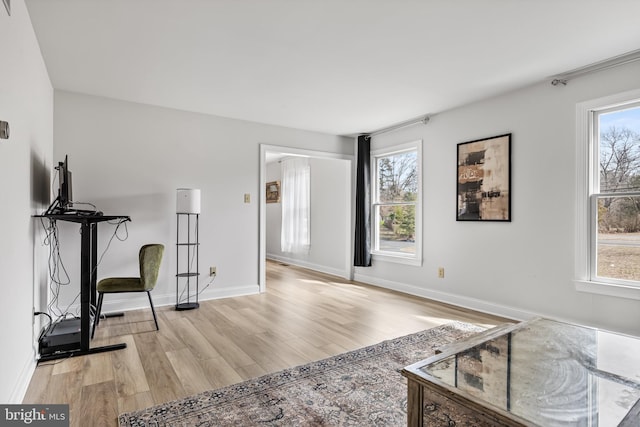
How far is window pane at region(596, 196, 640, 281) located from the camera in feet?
9.41

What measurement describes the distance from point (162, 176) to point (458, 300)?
150 inches

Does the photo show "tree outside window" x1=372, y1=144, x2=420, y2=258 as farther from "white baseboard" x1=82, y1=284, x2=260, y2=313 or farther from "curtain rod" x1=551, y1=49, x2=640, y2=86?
"white baseboard" x1=82, y1=284, x2=260, y2=313

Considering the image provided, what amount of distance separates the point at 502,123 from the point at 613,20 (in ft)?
4.72

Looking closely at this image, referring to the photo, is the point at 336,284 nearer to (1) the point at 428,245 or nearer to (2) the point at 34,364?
(1) the point at 428,245

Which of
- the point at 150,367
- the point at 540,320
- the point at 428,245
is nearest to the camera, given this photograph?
the point at 540,320

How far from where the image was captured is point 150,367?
8.08 ft

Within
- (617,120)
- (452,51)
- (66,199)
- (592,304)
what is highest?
(452,51)

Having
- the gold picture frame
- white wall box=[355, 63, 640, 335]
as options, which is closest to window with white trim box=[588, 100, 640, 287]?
white wall box=[355, 63, 640, 335]

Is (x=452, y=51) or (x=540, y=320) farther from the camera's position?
(x=452, y=51)


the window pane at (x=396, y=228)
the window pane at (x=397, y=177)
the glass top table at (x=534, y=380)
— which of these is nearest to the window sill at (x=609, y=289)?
the glass top table at (x=534, y=380)

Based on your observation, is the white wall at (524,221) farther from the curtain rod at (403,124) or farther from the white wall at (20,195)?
the white wall at (20,195)

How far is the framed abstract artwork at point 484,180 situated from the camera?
3.66 m

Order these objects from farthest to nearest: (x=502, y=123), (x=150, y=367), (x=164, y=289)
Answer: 1. (x=164, y=289)
2. (x=502, y=123)
3. (x=150, y=367)

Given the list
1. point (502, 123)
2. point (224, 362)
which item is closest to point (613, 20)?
point (502, 123)
